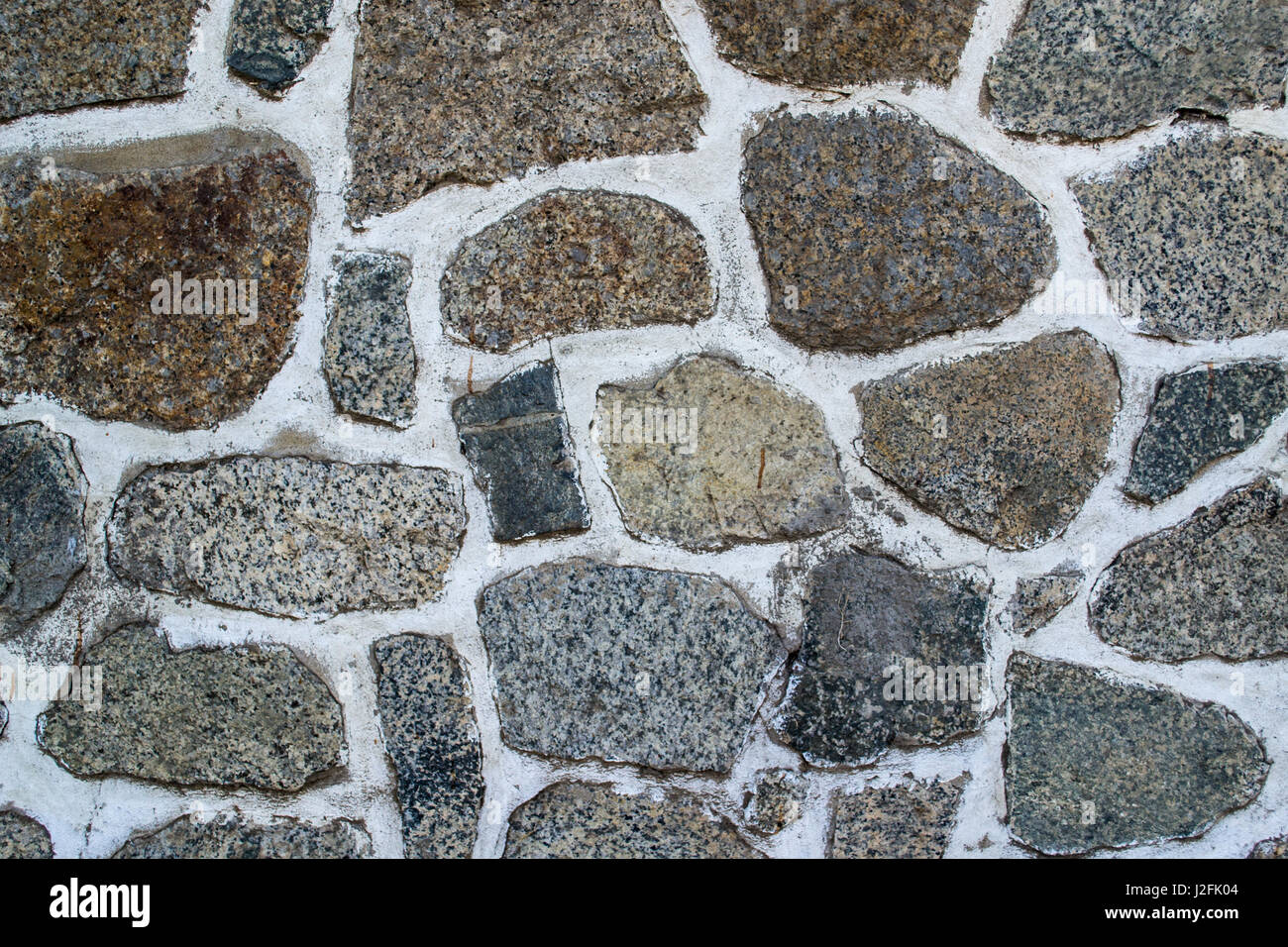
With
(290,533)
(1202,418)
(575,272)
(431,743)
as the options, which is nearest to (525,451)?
(575,272)

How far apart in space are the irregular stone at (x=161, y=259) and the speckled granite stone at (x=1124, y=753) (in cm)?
139

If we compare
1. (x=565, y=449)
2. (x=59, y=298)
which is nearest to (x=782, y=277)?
(x=565, y=449)

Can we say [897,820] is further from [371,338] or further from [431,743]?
[371,338]

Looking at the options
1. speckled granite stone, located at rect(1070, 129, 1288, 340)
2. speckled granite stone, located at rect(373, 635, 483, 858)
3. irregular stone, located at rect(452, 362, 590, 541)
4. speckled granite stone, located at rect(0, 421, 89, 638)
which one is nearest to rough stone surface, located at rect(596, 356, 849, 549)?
irregular stone, located at rect(452, 362, 590, 541)

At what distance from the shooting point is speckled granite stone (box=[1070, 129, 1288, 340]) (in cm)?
142

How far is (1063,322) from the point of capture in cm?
146

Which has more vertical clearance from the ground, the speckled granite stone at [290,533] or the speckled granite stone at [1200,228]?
the speckled granite stone at [1200,228]

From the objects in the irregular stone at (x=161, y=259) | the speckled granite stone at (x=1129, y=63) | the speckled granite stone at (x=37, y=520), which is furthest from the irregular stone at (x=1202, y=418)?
the speckled granite stone at (x=37, y=520)

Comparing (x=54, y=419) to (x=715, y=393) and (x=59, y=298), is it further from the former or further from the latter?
(x=715, y=393)

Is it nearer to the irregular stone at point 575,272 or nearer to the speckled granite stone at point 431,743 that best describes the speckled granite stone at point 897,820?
the speckled granite stone at point 431,743

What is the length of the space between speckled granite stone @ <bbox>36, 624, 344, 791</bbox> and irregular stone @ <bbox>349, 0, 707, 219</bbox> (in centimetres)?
79

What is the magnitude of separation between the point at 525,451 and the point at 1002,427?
2.54ft

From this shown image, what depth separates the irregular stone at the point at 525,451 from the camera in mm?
1468

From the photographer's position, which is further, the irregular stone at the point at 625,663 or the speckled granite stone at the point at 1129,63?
the irregular stone at the point at 625,663
